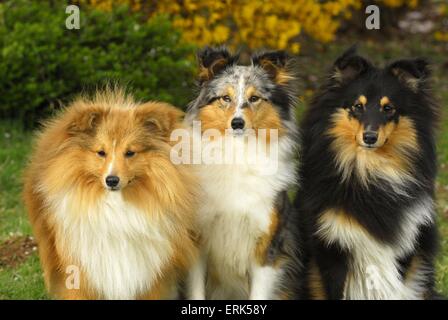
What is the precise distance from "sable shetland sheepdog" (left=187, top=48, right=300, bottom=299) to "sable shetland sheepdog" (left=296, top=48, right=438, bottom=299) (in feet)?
0.82

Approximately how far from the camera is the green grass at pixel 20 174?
21.1ft

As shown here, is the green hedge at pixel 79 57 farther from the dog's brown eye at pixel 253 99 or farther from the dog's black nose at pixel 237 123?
the dog's black nose at pixel 237 123

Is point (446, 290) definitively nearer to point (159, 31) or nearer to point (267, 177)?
point (267, 177)

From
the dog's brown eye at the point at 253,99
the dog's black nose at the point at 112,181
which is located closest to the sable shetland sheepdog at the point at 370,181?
the dog's brown eye at the point at 253,99

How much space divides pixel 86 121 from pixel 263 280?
1598 millimetres

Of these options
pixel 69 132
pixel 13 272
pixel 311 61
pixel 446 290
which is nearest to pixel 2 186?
pixel 13 272

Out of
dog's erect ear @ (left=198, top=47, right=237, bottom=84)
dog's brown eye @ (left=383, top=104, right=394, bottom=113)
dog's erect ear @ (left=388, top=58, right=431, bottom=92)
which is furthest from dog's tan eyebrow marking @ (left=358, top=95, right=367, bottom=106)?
dog's erect ear @ (left=198, top=47, right=237, bottom=84)

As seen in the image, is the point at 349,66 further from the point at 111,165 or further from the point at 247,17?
the point at 247,17

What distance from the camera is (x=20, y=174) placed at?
8.95m

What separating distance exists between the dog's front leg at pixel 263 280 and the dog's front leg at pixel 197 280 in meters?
0.34

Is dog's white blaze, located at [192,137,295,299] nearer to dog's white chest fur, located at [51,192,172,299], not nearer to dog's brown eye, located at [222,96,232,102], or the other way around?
dog's brown eye, located at [222,96,232,102]

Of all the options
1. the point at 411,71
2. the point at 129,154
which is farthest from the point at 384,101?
the point at 129,154

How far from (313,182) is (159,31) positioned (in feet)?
15.7

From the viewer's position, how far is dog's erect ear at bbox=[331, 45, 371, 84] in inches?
219
